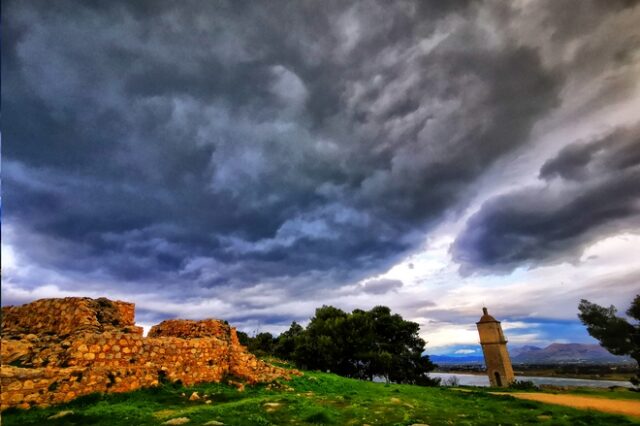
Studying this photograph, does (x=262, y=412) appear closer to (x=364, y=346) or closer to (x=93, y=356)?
(x=93, y=356)

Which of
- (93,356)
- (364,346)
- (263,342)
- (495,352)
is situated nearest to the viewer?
(93,356)

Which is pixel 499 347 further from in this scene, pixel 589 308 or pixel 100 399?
pixel 100 399

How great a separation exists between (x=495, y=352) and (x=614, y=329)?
646 inches

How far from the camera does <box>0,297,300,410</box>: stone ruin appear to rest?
35.3 feet

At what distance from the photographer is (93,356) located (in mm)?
12602

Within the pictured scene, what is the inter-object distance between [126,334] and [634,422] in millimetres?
19880

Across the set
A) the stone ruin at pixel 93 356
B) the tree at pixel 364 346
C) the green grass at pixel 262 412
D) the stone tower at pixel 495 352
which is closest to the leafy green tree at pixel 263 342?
the tree at pixel 364 346

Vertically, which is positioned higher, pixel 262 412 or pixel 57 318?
pixel 57 318

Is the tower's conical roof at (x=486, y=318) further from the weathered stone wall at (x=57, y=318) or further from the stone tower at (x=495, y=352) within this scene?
the weathered stone wall at (x=57, y=318)

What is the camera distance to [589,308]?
4484 cm

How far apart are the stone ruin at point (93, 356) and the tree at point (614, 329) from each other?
46.1 meters

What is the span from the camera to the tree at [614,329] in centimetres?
3881

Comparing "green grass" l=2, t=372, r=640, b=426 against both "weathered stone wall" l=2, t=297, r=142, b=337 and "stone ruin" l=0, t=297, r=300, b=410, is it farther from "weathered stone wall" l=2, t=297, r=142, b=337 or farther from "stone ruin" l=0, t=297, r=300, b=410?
"weathered stone wall" l=2, t=297, r=142, b=337

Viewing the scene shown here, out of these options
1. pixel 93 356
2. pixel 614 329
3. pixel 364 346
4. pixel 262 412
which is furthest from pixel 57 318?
pixel 614 329
